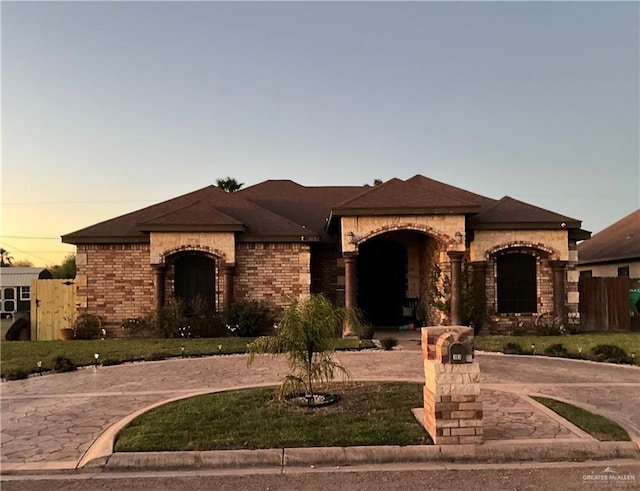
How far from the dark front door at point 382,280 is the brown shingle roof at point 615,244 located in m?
9.22

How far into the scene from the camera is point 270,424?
602 cm

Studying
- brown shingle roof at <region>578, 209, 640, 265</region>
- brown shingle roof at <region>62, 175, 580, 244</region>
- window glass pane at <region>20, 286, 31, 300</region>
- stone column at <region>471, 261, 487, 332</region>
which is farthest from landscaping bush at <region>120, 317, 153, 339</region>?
window glass pane at <region>20, 286, 31, 300</region>

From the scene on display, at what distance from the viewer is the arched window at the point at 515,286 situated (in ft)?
52.3

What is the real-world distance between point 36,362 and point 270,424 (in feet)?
23.6

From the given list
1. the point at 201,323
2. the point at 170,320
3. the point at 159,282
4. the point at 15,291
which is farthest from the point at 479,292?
the point at 15,291

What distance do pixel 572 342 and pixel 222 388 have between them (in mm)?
9479

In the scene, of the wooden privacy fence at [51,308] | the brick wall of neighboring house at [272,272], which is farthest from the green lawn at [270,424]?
the wooden privacy fence at [51,308]

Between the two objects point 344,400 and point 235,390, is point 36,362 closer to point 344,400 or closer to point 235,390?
point 235,390

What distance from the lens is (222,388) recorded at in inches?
329

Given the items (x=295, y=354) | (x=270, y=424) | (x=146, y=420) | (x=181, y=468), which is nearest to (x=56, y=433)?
(x=146, y=420)

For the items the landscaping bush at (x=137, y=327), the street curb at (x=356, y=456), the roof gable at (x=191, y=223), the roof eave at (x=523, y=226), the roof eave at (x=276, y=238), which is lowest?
the street curb at (x=356, y=456)

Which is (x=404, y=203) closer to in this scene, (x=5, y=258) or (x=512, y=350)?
(x=512, y=350)

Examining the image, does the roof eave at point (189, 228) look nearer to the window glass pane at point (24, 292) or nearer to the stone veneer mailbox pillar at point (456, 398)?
the stone veneer mailbox pillar at point (456, 398)

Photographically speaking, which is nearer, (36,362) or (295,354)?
(295,354)
